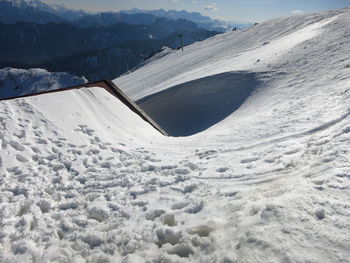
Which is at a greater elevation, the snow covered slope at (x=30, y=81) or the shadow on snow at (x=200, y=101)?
the snow covered slope at (x=30, y=81)

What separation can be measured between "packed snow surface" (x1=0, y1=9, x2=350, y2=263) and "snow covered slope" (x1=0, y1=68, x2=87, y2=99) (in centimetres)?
11782

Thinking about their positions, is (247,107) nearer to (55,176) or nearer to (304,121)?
(304,121)

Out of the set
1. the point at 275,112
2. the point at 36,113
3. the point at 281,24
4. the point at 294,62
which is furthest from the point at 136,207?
the point at 281,24

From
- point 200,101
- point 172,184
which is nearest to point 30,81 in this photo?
point 200,101

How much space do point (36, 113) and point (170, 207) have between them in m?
4.82

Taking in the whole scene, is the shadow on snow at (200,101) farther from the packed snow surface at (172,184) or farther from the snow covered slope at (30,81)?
the snow covered slope at (30,81)

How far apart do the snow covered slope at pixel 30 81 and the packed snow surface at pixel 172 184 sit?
11782cm

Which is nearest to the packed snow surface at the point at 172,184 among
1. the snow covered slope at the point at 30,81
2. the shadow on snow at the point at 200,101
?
the shadow on snow at the point at 200,101

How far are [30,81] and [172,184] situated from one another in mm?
155128

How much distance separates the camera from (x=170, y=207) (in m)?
4.93

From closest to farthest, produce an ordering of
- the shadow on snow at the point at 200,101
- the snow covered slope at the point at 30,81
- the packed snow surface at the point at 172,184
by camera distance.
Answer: the packed snow surface at the point at 172,184 < the shadow on snow at the point at 200,101 < the snow covered slope at the point at 30,81

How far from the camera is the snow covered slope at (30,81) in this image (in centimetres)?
12675

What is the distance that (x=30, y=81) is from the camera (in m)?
142

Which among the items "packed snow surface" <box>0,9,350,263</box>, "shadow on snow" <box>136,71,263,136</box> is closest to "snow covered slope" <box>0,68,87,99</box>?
"shadow on snow" <box>136,71,263,136</box>
